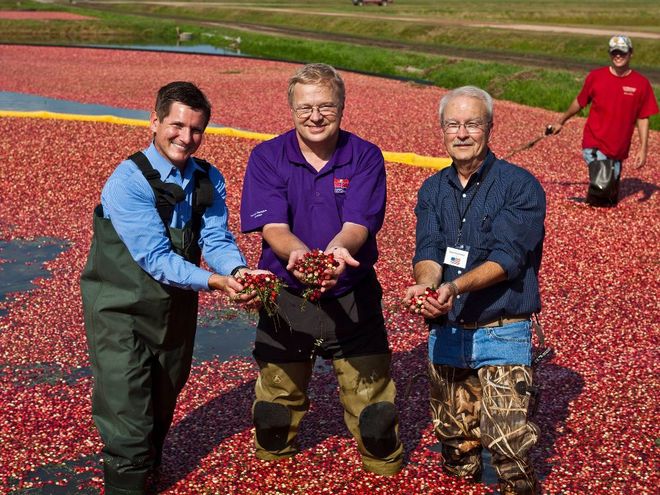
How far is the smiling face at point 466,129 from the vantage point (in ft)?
17.1

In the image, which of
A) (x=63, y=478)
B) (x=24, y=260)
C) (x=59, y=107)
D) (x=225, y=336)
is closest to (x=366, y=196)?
(x=63, y=478)

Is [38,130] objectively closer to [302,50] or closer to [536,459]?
[536,459]

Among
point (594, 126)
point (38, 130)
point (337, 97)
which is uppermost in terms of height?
point (337, 97)

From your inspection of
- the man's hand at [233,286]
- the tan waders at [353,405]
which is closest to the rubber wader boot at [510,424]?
the tan waders at [353,405]

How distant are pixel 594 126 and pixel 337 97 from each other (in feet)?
27.6

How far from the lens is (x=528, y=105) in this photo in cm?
2620

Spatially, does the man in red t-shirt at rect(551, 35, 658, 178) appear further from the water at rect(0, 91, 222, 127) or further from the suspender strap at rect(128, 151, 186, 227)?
the water at rect(0, 91, 222, 127)

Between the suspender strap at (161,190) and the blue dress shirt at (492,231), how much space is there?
131cm

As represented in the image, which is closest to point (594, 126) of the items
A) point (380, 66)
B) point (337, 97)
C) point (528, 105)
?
point (337, 97)

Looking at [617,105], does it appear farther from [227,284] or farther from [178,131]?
[227,284]

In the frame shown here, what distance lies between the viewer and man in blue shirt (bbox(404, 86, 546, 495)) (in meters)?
5.22

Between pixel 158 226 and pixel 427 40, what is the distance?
50150mm

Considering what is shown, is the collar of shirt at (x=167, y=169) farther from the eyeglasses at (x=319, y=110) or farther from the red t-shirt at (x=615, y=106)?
the red t-shirt at (x=615, y=106)

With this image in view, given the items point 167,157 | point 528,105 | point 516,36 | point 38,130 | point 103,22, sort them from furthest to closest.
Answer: point 103,22 → point 516,36 → point 528,105 → point 38,130 → point 167,157
